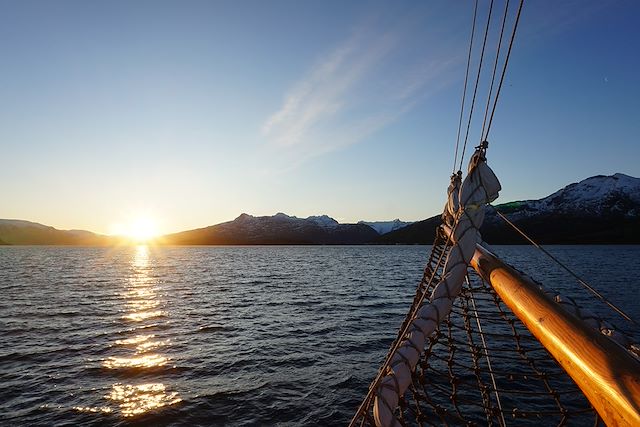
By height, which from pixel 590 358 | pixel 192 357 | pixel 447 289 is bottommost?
pixel 192 357

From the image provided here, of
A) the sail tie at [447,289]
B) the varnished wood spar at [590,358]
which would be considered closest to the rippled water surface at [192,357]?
the sail tie at [447,289]

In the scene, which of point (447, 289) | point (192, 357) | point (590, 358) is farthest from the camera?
point (192, 357)

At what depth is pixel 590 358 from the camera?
2.33m

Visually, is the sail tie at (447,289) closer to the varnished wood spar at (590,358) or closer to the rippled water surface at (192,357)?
the varnished wood spar at (590,358)

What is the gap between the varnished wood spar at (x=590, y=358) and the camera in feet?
6.20

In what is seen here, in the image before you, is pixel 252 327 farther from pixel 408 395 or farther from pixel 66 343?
pixel 408 395

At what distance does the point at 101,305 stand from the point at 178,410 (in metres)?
25.2

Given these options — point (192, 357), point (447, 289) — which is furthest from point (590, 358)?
point (192, 357)

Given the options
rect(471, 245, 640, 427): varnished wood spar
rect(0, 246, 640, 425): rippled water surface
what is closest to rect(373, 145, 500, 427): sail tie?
rect(471, 245, 640, 427): varnished wood spar

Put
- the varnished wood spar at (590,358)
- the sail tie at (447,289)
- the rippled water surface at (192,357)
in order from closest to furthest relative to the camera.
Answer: the varnished wood spar at (590,358)
the sail tie at (447,289)
the rippled water surface at (192,357)

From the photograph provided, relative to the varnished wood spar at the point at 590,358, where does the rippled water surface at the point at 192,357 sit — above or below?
below

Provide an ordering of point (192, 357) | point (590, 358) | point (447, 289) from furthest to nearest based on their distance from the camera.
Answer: point (192, 357), point (447, 289), point (590, 358)

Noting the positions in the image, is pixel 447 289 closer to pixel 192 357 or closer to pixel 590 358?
pixel 590 358

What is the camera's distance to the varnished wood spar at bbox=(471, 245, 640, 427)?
1889mm
